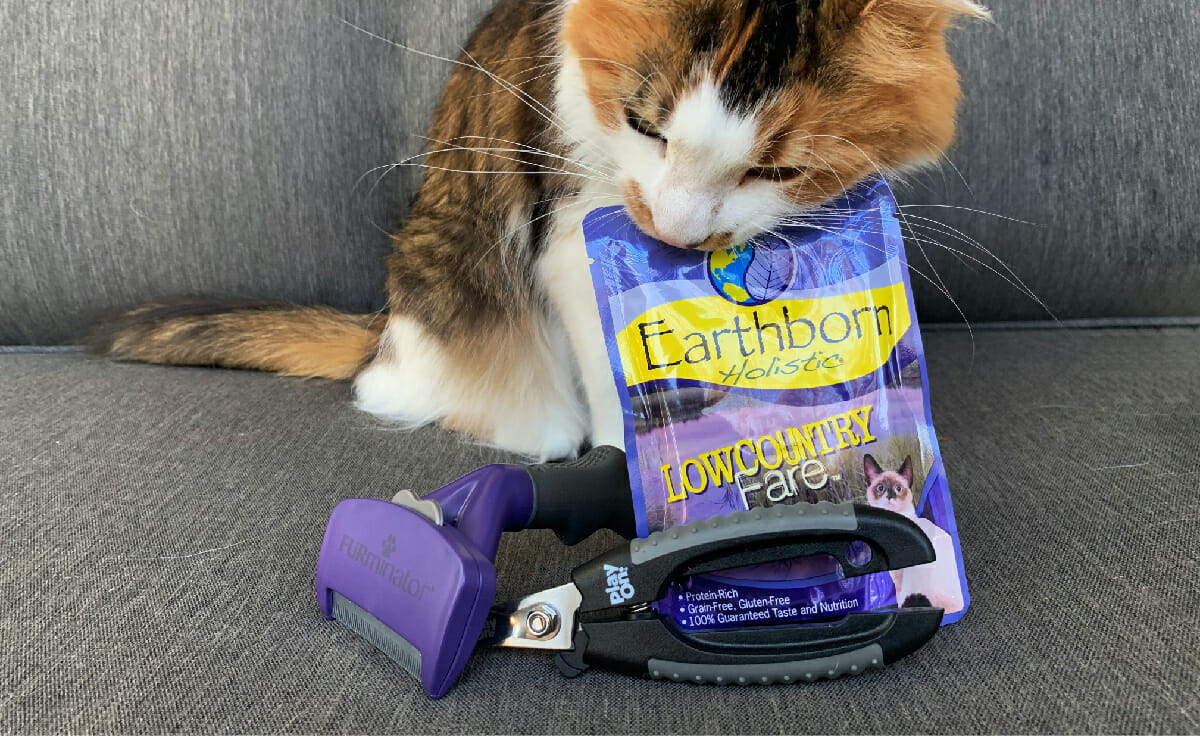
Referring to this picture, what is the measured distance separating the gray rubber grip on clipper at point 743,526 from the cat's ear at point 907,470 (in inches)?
5.2

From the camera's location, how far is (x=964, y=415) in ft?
3.64

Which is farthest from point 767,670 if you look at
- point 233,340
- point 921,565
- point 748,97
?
point 233,340

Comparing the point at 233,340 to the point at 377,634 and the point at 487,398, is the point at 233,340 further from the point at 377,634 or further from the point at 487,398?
the point at 377,634

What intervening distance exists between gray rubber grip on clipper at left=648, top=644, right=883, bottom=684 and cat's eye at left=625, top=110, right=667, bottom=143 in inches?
18.3

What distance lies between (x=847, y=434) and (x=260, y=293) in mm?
1047

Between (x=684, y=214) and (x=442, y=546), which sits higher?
(x=684, y=214)

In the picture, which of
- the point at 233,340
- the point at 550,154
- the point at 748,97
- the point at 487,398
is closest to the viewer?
the point at 748,97

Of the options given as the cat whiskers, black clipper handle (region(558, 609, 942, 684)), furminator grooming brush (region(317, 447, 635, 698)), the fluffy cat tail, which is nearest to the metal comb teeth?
furminator grooming brush (region(317, 447, 635, 698))

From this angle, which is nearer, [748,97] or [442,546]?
[442,546]

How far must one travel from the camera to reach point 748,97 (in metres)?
0.71

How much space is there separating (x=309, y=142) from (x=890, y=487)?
3.43 feet

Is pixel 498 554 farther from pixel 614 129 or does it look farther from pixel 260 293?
pixel 260 293

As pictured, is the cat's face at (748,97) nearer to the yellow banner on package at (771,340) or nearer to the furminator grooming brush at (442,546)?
the yellow banner on package at (771,340)

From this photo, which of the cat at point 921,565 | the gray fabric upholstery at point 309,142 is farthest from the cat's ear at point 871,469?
the gray fabric upholstery at point 309,142
